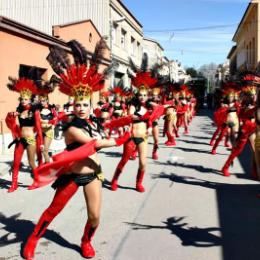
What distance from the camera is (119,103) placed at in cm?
1584

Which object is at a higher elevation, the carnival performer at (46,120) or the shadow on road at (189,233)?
the carnival performer at (46,120)

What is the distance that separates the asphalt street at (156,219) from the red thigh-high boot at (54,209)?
13cm

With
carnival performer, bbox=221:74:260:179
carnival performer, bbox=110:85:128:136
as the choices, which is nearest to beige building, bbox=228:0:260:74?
carnival performer, bbox=110:85:128:136

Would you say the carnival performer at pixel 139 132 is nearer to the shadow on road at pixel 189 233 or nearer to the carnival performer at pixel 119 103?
the shadow on road at pixel 189 233

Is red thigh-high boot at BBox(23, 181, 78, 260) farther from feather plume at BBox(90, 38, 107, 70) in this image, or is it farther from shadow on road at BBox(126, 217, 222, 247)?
feather plume at BBox(90, 38, 107, 70)

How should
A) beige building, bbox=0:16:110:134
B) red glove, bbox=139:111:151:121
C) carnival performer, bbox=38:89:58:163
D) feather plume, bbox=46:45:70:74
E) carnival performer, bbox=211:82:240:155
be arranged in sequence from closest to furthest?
1. feather plume, bbox=46:45:70:74
2. red glove, bbox=139:111:151:121
3. carnival performer, bbox=38:89:58:163
4. carnival performer, bbox=211:82:240:155
5. beige building, bbox=0:16:110:134

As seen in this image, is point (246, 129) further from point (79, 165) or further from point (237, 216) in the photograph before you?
point (79, 165)

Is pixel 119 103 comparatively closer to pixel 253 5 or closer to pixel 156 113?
pixel 156 113

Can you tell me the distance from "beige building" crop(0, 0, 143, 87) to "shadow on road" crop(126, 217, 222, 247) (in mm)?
13885

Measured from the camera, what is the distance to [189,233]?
512 centimetres

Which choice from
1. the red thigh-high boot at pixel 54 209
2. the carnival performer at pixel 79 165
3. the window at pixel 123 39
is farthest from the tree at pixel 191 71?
the red thigh-high boot at pixel 54 209

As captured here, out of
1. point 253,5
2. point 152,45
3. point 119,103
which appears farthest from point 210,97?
point 119,103

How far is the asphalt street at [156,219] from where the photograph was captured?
4570 mm

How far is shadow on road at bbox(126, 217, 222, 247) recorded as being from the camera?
482cm
